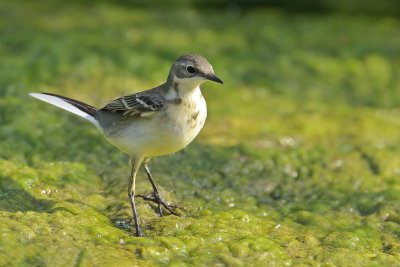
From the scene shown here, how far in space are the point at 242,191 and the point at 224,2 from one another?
6054mm

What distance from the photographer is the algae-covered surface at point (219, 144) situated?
4156 mm

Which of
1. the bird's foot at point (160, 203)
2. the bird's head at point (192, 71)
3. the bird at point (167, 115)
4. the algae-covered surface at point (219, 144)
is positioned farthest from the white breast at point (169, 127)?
the algae-covered surface at point (219, 144)

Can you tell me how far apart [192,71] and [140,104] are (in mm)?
527

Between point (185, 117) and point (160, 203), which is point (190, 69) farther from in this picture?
point (160, 203)

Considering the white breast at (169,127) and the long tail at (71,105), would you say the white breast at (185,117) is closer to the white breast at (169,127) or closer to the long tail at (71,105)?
the white breast at (169,127)

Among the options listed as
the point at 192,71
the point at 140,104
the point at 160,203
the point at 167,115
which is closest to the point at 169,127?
the point at 167,115

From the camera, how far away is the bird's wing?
4449 mm

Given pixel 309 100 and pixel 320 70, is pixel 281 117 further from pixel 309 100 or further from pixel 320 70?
pixel 320 70

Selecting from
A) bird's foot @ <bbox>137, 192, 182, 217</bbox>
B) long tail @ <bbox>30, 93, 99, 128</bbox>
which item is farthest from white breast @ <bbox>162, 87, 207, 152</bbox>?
long tail @ <bbox>30, 93, 99, 128</bbox>

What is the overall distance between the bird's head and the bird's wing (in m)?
0.24

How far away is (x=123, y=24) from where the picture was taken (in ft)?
30.2

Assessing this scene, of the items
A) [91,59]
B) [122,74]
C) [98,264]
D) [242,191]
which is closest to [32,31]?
[91,59]

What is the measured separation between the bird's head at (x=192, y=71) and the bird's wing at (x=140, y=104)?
0.24m

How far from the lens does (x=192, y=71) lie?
4461mm
